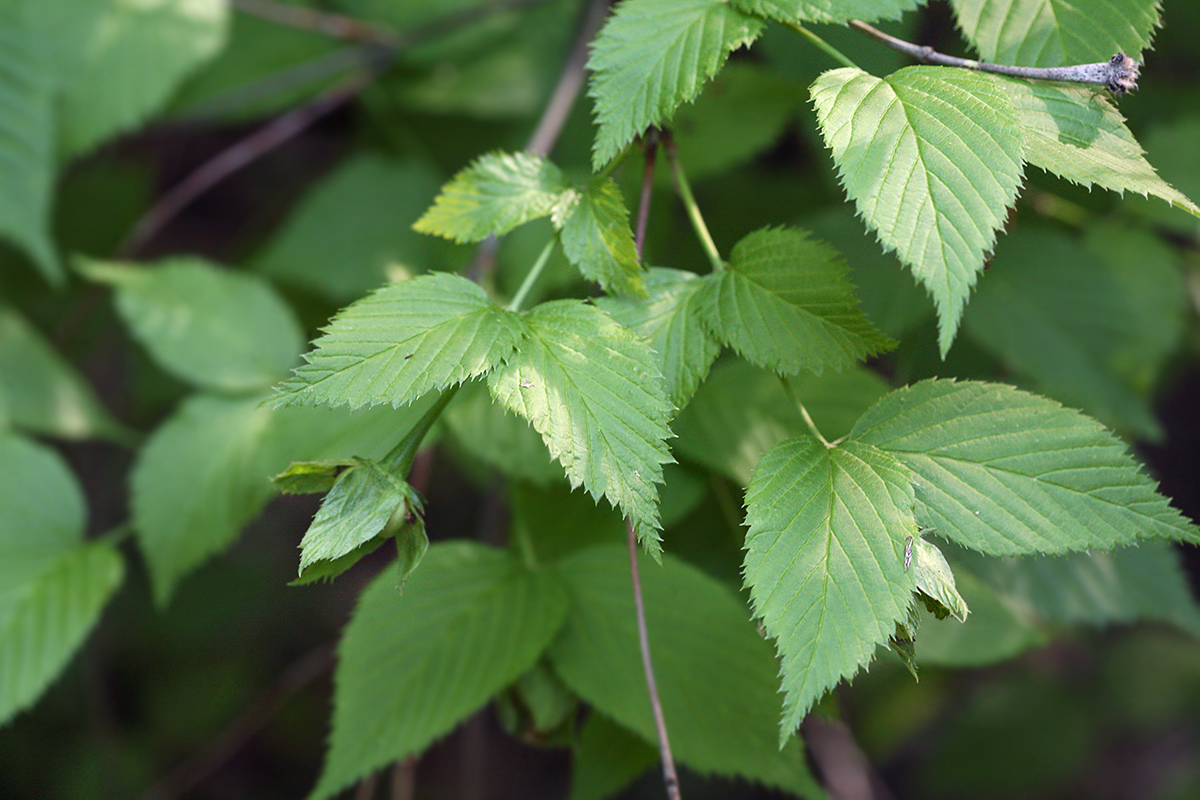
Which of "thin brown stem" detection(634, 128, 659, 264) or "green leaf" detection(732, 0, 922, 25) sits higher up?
"green leaf" detection(732, 0, 922, 25)

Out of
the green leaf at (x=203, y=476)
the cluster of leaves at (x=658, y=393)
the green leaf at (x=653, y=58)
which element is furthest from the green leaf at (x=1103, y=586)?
the green leaf at (x=203, y=476)

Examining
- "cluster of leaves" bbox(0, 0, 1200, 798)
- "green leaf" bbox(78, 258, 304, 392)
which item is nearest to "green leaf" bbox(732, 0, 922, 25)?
"cluster of leaves" bbox(0, 0, 1200, 798)

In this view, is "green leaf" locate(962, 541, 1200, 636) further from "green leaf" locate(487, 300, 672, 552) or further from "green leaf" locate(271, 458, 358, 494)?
"green leaf" locate(271, 458, 358, 494)

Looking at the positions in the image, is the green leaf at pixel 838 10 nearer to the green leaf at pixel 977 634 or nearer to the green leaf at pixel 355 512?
the green leaf at pixel 355 512

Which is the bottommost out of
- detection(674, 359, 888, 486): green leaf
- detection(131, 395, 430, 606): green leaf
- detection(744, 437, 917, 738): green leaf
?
detection(131, 395, 430, 606): green leaf

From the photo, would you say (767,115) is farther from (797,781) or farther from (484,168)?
(797,781)

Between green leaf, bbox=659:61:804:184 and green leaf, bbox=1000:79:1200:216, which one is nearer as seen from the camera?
green leaf, bbox=1000:79:1200:216
